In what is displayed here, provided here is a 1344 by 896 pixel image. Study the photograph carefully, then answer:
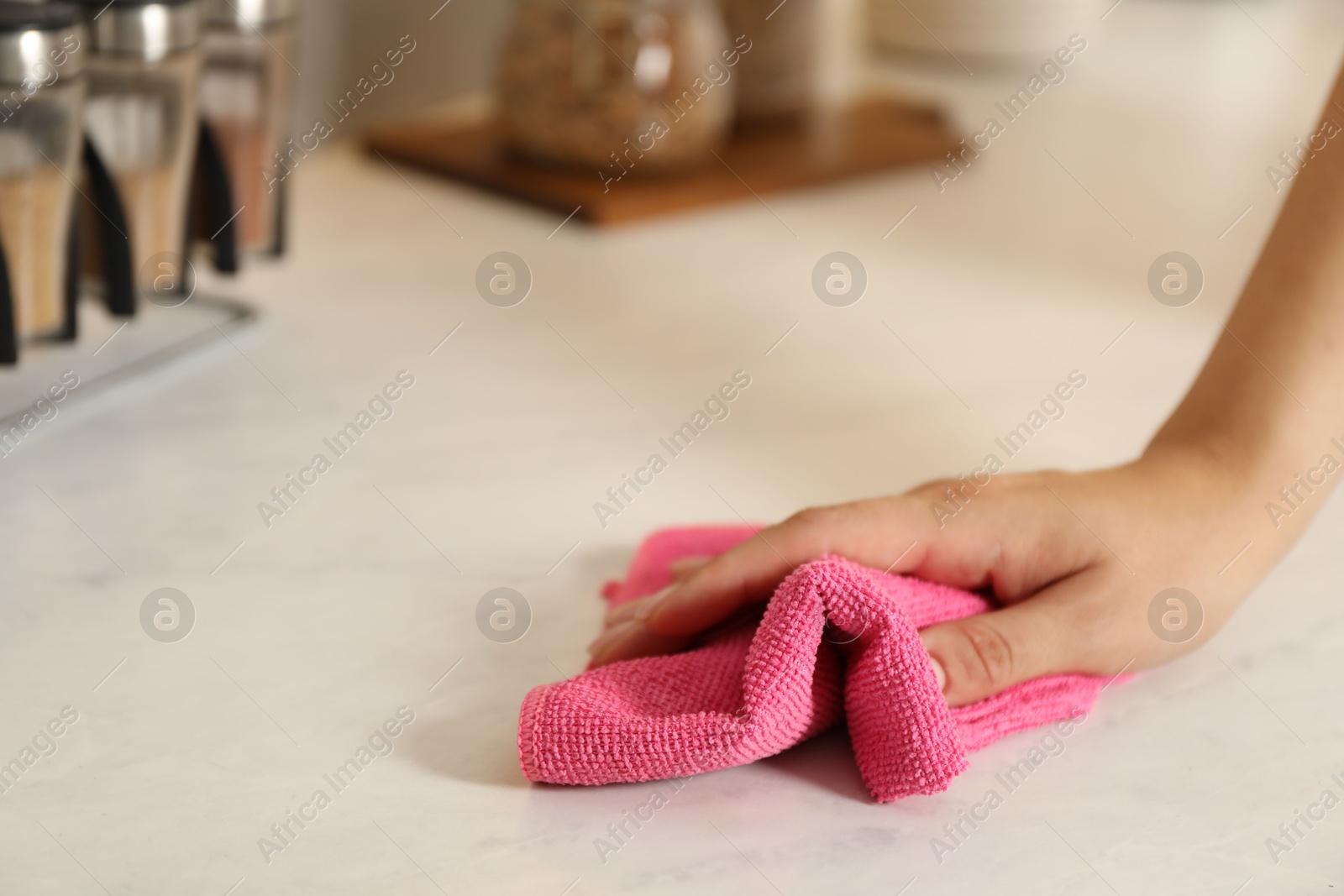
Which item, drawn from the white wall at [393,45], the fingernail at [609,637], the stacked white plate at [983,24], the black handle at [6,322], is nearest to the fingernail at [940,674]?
the fingernail at [609,637]

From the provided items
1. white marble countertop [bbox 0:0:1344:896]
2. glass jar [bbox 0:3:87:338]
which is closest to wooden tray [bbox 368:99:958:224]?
white marble countertop [bbox 0:0:1344:896]

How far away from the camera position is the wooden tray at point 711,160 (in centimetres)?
107

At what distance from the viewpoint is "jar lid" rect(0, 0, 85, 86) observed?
58cm

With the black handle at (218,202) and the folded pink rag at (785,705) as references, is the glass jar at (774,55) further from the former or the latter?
the folded pink rag at (785,705)

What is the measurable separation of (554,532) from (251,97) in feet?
1.06

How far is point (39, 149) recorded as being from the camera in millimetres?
615

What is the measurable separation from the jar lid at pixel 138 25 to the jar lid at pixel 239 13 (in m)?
0.07

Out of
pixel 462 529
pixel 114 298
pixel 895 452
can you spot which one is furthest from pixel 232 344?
pixel 895 452

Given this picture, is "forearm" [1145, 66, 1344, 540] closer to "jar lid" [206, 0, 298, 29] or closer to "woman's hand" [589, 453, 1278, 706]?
"woman's hand" [589, 453, 1278, 706]

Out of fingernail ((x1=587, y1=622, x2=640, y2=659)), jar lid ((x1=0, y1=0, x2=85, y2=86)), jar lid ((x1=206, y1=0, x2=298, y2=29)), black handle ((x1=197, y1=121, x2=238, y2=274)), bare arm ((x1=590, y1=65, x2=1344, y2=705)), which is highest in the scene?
bare arm ((x1=590, y1=65, x2=1344, y2=705))

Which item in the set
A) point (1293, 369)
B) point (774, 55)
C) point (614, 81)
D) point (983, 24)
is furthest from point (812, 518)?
point (983, 24)

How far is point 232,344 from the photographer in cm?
83

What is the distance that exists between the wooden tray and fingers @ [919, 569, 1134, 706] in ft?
1.98

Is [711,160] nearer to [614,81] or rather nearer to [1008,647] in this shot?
[614,81]
